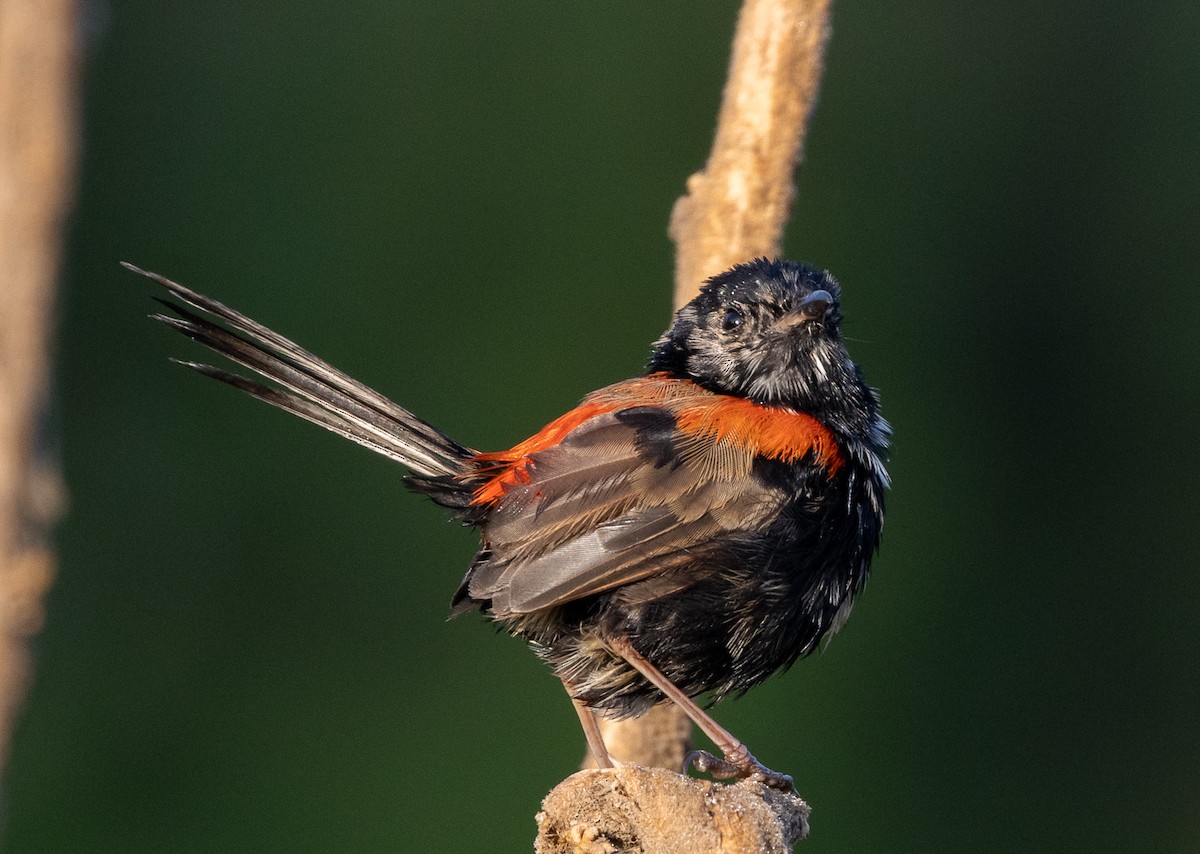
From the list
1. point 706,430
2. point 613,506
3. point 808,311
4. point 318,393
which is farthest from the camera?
point 808,311

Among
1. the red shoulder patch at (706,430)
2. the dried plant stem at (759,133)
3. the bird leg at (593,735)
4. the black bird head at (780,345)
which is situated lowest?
the bird leg at (593,735)

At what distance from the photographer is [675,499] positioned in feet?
9.18

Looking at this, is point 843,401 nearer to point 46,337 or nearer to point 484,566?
point 484,566

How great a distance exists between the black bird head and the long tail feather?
671mm

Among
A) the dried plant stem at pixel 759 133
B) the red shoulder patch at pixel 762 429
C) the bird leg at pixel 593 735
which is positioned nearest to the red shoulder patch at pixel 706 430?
the red shoulder patch at pixel 762 429

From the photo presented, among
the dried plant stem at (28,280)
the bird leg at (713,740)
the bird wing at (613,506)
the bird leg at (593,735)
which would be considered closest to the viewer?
the bird wing at (613,506)

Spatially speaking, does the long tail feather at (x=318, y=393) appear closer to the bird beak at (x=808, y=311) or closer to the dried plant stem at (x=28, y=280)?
the bird beak at (x=808, y=311)

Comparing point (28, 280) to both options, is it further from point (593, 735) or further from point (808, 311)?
point (808, 311)

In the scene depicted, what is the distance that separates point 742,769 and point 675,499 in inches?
26.5

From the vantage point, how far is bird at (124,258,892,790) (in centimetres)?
279

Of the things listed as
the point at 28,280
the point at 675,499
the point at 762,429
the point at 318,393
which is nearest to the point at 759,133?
the point at 762,429

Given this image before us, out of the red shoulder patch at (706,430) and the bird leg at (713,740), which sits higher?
the red shoulder patch at (706,430)


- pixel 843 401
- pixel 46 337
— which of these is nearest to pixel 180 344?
pixel 46 337

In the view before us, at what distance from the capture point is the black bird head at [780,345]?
3.22 metres
